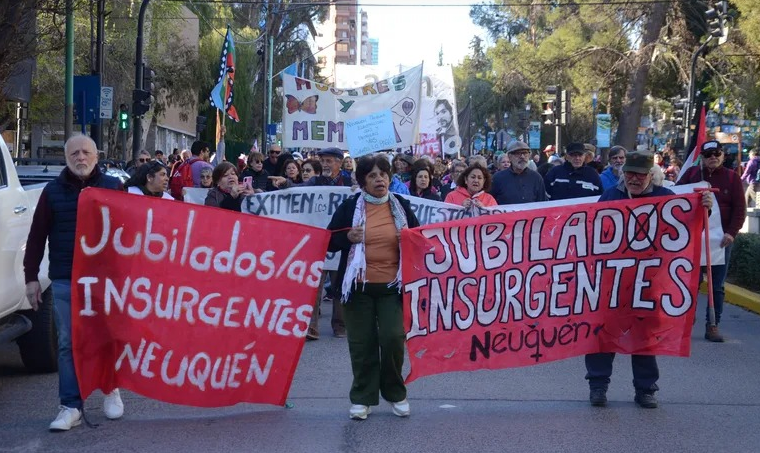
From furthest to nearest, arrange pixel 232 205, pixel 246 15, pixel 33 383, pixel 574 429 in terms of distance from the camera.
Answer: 1. pixel 246 15
2. pixel 232 205
3. pixel 33 383
4. pixel 574 429

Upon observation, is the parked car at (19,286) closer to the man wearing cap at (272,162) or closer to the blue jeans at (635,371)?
the blue jeans at (635,371)

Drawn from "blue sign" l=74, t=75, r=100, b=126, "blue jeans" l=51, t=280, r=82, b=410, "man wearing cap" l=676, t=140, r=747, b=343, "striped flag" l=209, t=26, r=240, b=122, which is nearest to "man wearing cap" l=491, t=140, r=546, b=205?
"man wearing cap" l=676, t=140, r=747, b=343

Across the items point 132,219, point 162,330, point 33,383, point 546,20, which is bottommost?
point 33,383

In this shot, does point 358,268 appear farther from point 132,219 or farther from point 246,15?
point 246,15

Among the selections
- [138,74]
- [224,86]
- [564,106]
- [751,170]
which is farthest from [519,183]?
[751,170]

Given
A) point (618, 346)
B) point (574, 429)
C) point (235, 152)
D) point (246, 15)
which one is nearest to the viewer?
point (574, 429)

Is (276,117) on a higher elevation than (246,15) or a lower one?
lower

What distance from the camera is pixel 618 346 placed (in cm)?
723

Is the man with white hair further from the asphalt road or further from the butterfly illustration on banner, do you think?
the butterfly illustration on banner

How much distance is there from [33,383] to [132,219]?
2085mm

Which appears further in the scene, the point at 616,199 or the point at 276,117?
the point at 276,117

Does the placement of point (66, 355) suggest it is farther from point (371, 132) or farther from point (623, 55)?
point (623, 55)

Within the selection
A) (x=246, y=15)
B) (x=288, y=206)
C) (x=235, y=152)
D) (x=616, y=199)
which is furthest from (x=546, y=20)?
(x=616, y=199)

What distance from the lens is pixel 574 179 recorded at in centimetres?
1170
